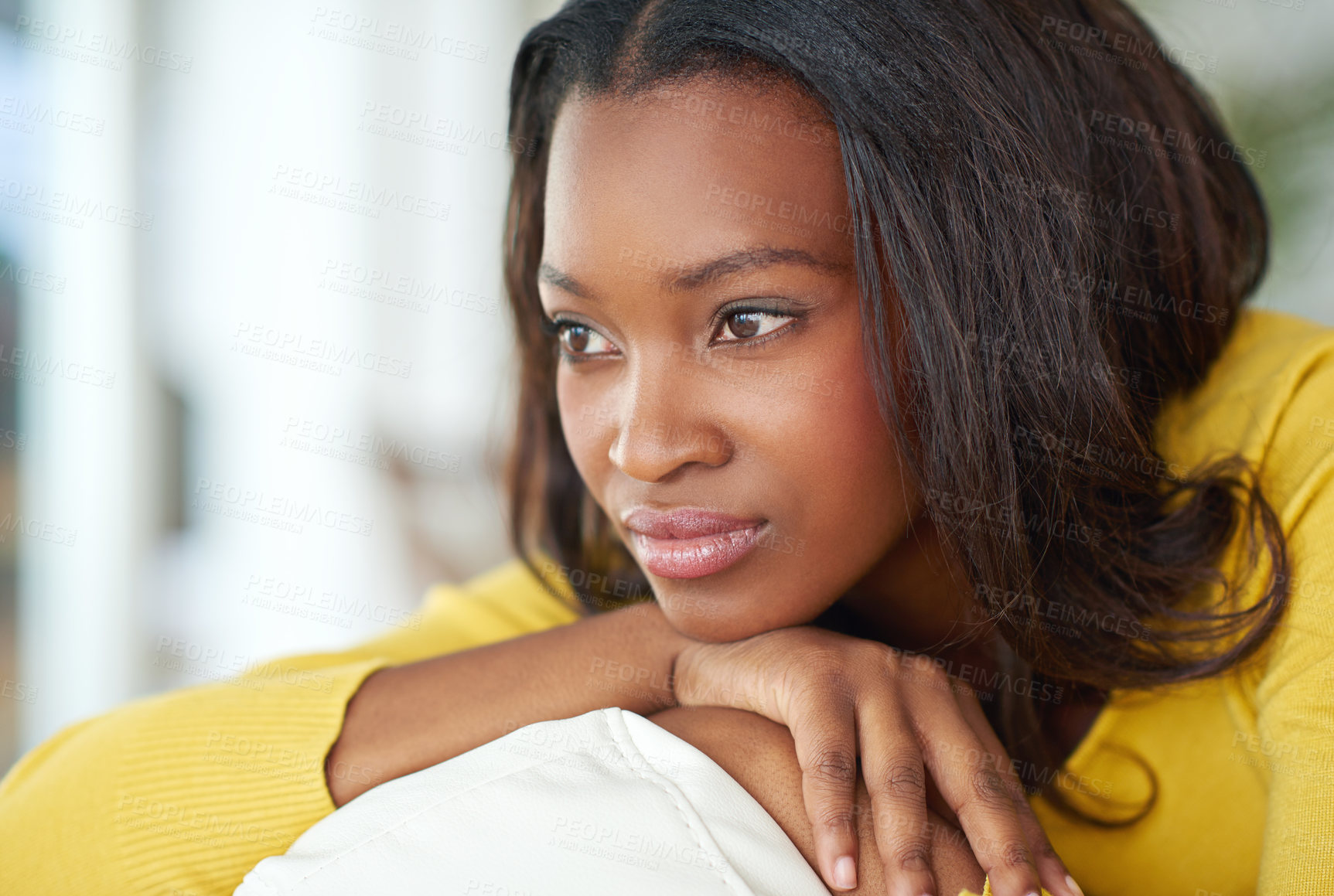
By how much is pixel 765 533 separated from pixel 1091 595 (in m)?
0.38

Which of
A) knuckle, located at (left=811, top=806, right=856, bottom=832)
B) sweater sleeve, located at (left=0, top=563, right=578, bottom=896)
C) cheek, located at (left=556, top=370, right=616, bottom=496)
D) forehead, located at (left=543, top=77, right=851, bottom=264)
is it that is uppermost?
forehead, located at (left=543, top=77, right=851, bottom=264)

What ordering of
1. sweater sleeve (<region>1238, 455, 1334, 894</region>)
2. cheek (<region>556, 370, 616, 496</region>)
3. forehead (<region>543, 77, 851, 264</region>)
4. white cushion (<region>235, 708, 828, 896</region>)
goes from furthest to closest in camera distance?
cheek (<region>556, 370, 616, 496</region>) < forehead (<region>543, 77, 851, 264</region>) < sweater sleeve (<region>1238, 455, 1334, 894</region>) < white cushion (<region>235, 708, 828, 896</region>)

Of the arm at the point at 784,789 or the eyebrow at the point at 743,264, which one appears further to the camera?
the eyebrow at the point at 743,264

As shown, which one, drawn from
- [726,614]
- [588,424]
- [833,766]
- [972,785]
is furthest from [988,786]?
[588,424]

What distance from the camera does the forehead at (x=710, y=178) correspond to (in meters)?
0.92

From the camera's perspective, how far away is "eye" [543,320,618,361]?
1.12 metres

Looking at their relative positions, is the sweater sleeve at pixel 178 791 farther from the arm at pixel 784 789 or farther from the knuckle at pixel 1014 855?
the knuckle at pixel 1014 855

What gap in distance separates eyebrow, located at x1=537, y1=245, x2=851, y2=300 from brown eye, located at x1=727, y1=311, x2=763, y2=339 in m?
0.05

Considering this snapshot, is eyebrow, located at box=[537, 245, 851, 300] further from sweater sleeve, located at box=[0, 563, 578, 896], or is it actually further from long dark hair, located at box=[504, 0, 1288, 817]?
sweater sleeve, located at box=[0, 563, 578, 896]

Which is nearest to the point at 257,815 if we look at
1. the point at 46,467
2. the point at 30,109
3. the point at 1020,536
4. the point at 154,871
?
the point at 154,871

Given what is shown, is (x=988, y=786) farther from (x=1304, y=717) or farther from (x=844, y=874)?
(x=1304, y=717)

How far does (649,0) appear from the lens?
110 centimetres

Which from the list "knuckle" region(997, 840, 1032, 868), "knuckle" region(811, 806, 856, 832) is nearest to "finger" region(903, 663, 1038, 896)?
"knuckle" region(997, 840, 1032, 868)

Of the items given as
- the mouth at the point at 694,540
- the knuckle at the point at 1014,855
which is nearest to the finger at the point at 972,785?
the knuckle at the point at 1014,855
